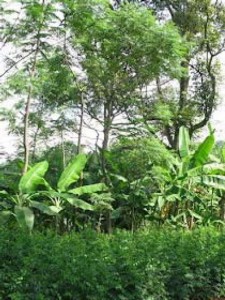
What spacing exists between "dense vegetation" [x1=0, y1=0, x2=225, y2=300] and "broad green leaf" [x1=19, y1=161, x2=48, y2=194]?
26 millimetres

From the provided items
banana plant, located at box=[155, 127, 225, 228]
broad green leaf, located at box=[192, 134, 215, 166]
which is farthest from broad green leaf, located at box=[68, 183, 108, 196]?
broad green leaf, located at box=[192, 134, 215, 166]

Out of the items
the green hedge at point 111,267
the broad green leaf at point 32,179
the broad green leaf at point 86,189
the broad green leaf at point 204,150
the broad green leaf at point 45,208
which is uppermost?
the broad green leaf at point 204,150

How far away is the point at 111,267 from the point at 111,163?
5978mm

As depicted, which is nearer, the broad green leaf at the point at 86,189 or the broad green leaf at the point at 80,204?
the broad green leaf at the point at 80,204

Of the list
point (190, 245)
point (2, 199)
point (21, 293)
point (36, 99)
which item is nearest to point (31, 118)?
point (36, 99)

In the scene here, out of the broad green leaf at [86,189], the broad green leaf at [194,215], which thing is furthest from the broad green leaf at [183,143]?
the broad green leaf at [86,189]

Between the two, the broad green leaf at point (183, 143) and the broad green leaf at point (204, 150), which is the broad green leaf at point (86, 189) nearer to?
the broad green leaf at point (204, 150)

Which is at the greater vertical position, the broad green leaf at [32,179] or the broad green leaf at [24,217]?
the broad green leaf at [32,179]

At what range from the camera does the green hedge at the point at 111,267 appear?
18.0 ft

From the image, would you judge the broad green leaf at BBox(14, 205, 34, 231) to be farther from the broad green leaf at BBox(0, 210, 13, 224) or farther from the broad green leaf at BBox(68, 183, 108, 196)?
the broad green leaf at BBox(68, 183, 108, 196)

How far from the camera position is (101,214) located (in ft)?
41.6

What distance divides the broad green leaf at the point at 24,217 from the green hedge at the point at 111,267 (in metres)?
1.99

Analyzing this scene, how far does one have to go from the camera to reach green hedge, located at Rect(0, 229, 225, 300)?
549 cm

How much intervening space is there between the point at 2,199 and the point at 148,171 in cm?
319
